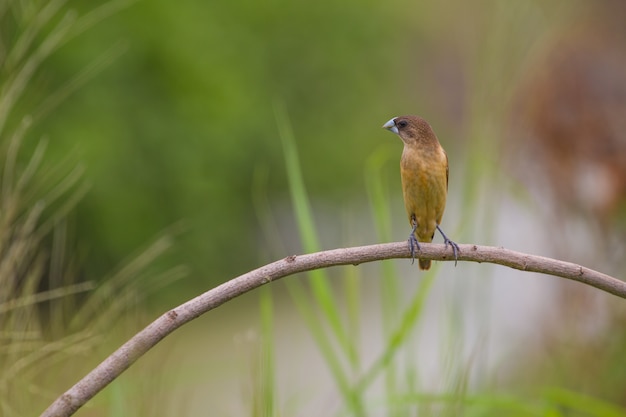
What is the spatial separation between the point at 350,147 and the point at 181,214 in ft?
7.25

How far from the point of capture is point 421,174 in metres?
2.35

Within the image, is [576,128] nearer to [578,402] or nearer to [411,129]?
[578,402]

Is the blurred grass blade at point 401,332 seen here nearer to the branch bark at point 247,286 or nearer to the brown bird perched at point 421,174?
the brown bird perched at point 421,174

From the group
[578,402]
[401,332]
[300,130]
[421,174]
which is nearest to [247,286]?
[401,332]

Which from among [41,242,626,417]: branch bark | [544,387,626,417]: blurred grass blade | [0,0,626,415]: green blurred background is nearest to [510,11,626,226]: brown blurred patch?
[0,0,626,415]: green blurred background

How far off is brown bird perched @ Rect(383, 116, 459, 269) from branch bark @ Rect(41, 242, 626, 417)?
83 centimetres

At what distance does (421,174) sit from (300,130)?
23.1ft

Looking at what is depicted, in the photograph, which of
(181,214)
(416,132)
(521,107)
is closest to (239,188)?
(181,214)

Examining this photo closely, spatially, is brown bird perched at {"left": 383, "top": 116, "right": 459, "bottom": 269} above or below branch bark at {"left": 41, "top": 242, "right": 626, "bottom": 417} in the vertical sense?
above

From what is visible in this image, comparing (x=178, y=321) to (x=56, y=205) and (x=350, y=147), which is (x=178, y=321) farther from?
(x=350, y=147)

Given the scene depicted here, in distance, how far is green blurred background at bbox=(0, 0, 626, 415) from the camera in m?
4.39

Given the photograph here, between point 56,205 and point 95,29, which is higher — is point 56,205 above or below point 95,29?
below

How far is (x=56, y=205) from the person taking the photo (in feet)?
21.5

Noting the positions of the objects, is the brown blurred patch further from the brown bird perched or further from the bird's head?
the bird's head
